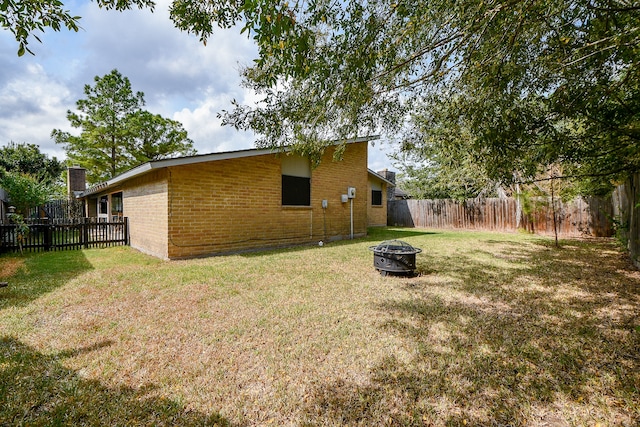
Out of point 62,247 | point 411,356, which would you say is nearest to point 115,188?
point 62,247

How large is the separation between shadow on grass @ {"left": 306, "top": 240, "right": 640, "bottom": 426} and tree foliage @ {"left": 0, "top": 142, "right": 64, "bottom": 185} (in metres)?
39.7

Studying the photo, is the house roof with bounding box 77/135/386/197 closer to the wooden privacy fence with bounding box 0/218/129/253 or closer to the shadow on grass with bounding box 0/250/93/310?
the wooden privacy fence with bounding box 0/218/129/253

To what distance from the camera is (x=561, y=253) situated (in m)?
8.25

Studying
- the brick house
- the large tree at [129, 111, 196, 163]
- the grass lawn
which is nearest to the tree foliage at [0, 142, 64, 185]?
the large tree at [129, 111, 196, 163]

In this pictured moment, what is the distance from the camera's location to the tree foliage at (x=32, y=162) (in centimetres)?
→ 2983

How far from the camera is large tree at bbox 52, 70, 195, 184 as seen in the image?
21531 millimetres

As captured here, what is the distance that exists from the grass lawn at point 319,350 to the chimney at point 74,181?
14.4m

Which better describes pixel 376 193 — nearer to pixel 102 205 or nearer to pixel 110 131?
pixel 102 205

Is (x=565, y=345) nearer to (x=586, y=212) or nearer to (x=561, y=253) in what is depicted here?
(x=561, y=253)

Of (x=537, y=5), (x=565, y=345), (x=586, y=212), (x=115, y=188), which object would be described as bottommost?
(x=565, y=345)

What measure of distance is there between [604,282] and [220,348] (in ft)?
22.3

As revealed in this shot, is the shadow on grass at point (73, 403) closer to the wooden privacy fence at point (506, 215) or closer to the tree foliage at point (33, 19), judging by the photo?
the tree foliage at point (33, 19)

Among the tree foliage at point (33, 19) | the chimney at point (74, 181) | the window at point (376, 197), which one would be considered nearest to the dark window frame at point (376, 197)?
the window at point (376, 197)

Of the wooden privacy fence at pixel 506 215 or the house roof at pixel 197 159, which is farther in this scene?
the wooden privacy fence at pixel 506 215
